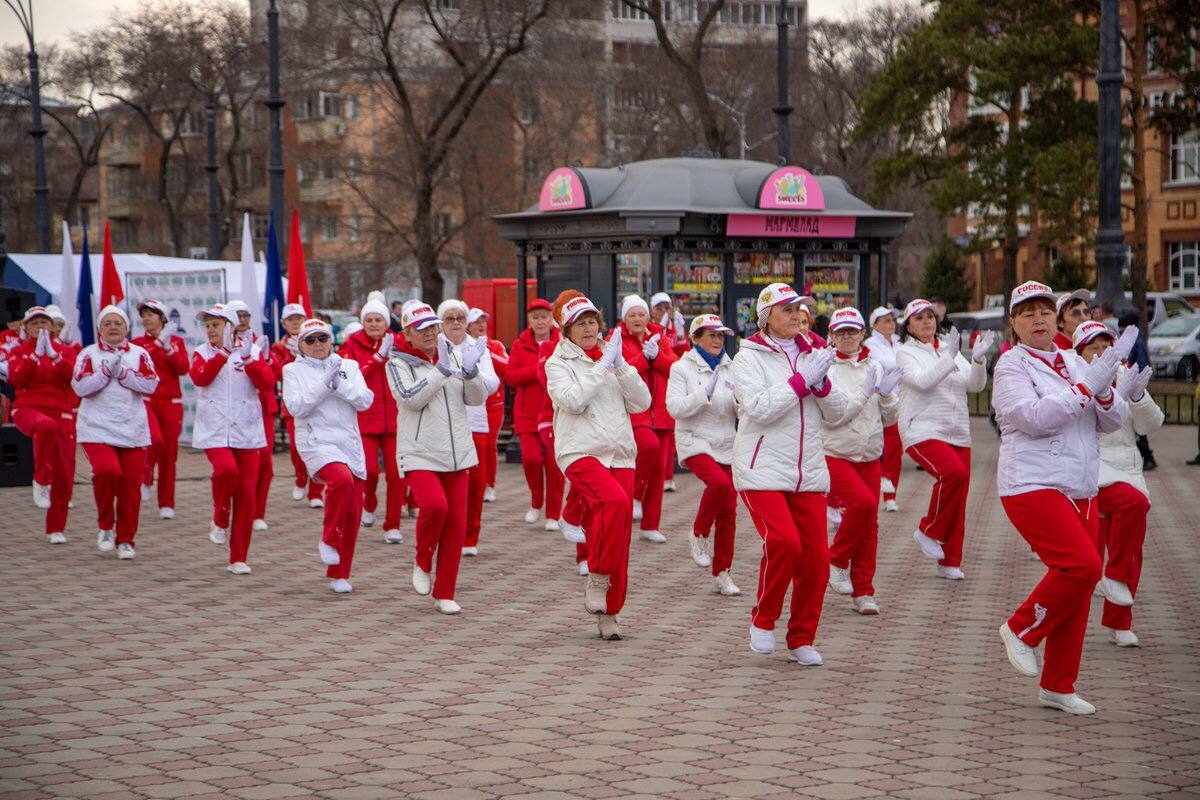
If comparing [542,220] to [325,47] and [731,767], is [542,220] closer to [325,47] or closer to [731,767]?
[731,767]

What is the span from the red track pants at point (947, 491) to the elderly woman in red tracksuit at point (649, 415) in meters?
1.93

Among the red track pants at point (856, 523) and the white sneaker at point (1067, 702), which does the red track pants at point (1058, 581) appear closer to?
the white sneaker at point (1067, 702)

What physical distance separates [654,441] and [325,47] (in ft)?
92.1

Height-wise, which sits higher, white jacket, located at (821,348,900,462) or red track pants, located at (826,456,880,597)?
white jacket, located at (821,348,900,462)

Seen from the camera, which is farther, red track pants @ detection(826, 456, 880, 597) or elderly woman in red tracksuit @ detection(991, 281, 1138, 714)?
red track pants @ detection(826, 456, 880, 597)

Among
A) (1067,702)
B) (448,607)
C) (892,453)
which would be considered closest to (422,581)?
(448,607)

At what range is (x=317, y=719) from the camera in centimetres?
701

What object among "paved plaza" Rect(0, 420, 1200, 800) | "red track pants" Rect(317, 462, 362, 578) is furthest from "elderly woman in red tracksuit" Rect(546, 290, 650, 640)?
"red track pants" Rect(317, 462, 362, 578)

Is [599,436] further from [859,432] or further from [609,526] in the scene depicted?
[859,432]

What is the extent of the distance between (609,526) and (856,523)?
5.99 ft

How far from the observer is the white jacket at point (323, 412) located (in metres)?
10.6

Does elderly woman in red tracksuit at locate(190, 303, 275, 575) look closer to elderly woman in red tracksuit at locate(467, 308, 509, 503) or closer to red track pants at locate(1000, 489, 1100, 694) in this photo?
elderly woman in red tracksuit at locate(467, 308, 509, 503)

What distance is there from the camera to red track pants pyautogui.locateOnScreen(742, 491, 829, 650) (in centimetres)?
798

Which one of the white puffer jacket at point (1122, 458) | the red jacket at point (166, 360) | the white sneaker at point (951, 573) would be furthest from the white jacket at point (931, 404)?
the red jacket at point (166, 360)
